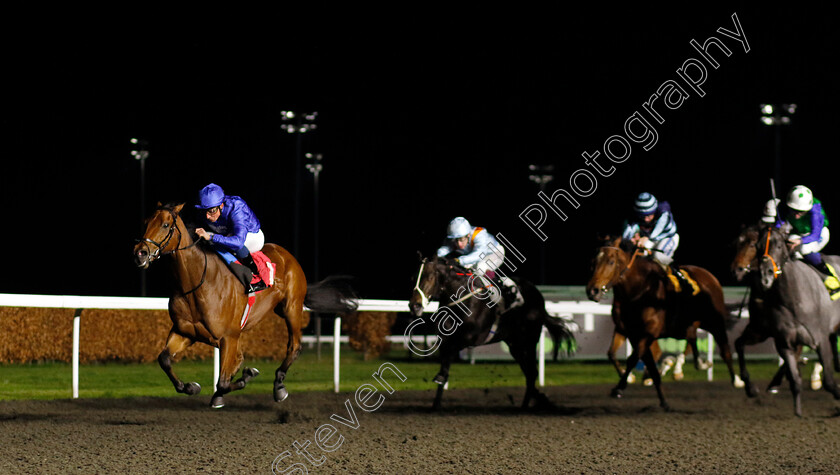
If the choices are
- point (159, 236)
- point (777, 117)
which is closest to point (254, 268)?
point (159, 236)

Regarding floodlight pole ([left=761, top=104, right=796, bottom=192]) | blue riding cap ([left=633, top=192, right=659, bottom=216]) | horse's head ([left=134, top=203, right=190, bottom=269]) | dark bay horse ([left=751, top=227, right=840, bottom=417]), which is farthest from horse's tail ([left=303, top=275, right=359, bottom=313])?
floodlight pole ([left=761, top=104, right=796, bottom=192])

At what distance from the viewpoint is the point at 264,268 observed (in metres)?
6.41

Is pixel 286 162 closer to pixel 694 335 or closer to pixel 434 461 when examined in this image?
pixel 694 335

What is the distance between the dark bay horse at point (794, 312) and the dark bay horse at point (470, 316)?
202 centimetres

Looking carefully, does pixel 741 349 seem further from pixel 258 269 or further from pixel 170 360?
pixel 170 360

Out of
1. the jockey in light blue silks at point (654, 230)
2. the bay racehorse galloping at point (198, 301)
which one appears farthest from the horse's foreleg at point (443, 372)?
the jockey in light blue silks at point (654, 230)

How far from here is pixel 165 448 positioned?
5273 mm

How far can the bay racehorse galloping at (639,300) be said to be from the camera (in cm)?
806

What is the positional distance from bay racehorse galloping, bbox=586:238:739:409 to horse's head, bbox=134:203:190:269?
12.4 feet

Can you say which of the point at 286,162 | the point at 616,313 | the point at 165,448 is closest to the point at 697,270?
the point at 616,313

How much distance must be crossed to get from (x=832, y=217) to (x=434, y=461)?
3438 cm

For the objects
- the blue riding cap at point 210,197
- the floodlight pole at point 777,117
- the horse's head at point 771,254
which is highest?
the floodlight pole at point 777,117

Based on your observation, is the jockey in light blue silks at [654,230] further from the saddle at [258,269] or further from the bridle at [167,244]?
the bridle at [167,244]

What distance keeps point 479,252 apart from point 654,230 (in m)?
2.05
